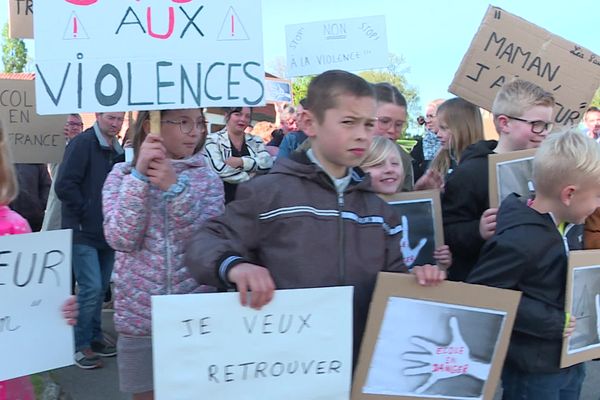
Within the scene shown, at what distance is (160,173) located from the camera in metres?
1.98

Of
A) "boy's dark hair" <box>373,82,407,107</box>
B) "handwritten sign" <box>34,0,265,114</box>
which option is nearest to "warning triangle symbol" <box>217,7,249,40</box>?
"handwritten sign" <box>34,0,265,114</box>

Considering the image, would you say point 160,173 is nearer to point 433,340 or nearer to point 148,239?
point 148,239

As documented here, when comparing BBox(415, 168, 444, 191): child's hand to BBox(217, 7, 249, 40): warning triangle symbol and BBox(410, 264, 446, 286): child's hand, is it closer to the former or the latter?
BBox(410, 264, 446, 286): child's hand

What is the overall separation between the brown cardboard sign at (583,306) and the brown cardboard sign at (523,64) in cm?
127

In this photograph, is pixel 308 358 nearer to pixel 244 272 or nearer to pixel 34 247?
pixel 244 272

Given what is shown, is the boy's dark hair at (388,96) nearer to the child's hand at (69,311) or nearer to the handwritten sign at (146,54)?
the handwritten sign at (146,54)

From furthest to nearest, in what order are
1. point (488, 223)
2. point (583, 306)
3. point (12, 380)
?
1. point (488, 223)
2. point (583, 306)
3. point (12, 380)

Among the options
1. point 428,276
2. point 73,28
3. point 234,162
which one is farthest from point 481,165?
point 234,162

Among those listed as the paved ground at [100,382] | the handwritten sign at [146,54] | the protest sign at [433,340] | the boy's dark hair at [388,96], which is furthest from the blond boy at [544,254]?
the paved ground at [100,382]

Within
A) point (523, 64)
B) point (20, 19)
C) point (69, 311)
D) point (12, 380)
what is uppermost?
point (20, 19)

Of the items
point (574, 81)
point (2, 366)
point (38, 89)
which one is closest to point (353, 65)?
point (574, 81)

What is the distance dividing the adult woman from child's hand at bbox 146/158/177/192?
241 cm

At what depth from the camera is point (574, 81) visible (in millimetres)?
3186

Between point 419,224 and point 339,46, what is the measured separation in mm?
3280
